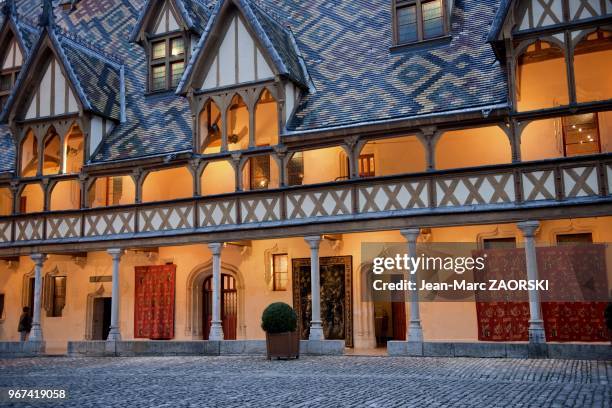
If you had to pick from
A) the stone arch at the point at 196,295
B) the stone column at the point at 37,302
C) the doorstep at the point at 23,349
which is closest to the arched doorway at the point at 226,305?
the stone arch at the point at 196,295

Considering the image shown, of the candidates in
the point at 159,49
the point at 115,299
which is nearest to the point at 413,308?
the point at 115,299

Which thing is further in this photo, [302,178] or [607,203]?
[302,178]

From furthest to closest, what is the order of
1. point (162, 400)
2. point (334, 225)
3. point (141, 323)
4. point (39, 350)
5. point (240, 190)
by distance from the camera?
point (141, 323)
point (39, 350)
point (240, 190)
point (334, 225)
point (162, 400)

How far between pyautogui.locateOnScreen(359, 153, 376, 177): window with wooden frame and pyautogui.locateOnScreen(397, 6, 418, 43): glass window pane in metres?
3.70

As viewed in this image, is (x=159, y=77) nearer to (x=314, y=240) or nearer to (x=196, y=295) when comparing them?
(x=196, y=295)

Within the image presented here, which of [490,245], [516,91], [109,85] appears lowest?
[490,245]

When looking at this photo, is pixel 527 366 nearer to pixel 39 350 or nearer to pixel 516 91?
pixel 516 91

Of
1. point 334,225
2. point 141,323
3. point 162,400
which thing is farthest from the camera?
point 141,323

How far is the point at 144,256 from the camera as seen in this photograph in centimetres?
2353

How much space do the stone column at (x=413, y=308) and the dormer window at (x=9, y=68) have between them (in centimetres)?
1689

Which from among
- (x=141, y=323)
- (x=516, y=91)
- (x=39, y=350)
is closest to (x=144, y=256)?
(x=141, y=323)

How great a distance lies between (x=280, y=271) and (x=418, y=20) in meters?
8.83

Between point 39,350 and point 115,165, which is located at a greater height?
point 115,165

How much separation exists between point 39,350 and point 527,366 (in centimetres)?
1535
